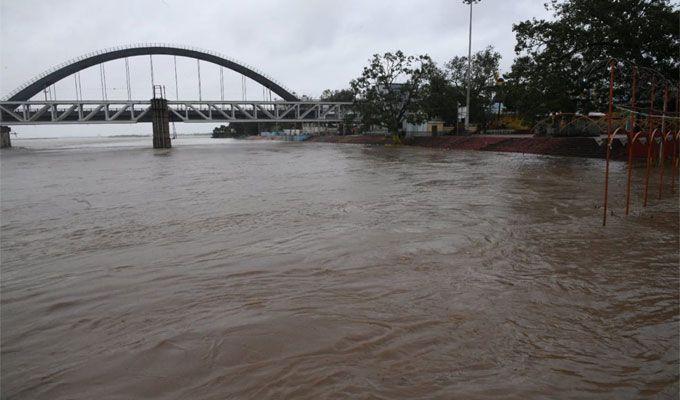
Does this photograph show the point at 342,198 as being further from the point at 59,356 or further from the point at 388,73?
the point at 388,73

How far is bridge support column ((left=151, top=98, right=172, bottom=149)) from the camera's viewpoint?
7181 cm

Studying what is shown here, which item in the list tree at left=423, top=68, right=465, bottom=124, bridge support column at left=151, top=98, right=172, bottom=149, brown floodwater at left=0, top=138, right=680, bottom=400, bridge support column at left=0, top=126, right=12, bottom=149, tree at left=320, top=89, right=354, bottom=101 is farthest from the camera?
tree at left=320, top=89, right=354, bottom=101

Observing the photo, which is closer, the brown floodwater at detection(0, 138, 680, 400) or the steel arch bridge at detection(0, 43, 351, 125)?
the brown floodwater at detection(0, 138, 680, 400)

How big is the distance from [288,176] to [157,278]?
15.9 meters

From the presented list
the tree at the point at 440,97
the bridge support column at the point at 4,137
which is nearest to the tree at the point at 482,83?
the tree at the point at 440,97

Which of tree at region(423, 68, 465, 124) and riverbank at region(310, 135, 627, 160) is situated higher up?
tree at region(423, 68, 465, 124)

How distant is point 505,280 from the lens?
220 inches

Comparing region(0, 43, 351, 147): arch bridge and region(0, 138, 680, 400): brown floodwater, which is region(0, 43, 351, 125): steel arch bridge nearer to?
region(0, 43, 351, 147): arch bridge

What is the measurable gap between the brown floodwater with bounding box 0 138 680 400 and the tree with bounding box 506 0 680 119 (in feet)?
A: 68.1

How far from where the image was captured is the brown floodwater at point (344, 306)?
11.2 ft

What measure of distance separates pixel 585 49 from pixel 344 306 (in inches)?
1196

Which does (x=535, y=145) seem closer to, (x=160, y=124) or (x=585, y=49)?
(x=585, y=49)

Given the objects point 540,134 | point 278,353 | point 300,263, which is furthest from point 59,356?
point 540,134

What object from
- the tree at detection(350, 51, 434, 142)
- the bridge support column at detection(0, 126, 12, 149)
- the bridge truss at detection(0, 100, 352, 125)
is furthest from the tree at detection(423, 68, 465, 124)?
the bridge support column at detection(0, 126, 12, 149)
